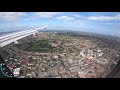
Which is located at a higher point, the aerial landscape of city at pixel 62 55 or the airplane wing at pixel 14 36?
the airplane wing at pixel 14 36

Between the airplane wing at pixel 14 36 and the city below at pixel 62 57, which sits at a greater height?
the airplane wing at pixel 14 36

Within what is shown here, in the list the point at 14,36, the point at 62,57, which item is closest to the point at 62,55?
the point at 62,57

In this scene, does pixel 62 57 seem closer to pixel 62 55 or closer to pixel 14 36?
pixel 62 55

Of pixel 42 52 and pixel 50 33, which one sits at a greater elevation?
pixel 50 33

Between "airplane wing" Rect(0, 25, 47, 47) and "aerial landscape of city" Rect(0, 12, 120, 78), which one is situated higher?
"airplane wing" Rect(0, 25, 47, 47)

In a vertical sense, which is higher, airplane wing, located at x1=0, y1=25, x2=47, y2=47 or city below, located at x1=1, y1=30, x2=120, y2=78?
airplane wing, located at x1=0, y1=25, x2=47, y2=47

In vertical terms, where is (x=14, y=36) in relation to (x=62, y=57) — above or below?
above

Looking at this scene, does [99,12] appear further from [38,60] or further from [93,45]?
[38,60]
